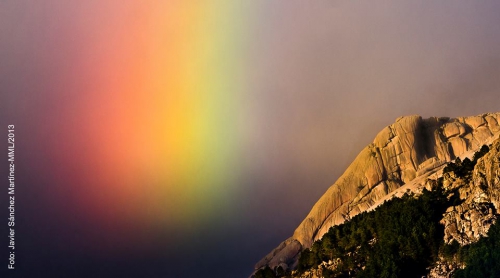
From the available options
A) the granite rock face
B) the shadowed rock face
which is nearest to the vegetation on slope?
the granite rock face

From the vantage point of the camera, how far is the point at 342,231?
64062mm

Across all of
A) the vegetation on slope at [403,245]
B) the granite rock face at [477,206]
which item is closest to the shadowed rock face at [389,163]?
the vegetation on slope at [403,245]

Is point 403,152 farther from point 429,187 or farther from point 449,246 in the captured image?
point 449,246

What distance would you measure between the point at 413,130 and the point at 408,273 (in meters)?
47.9

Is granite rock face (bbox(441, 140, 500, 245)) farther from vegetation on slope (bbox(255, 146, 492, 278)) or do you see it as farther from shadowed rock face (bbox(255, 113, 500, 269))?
shadowed rock face (bbox(255, 113, 500, 269))

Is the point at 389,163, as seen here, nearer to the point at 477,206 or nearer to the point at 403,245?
the point at 403,245

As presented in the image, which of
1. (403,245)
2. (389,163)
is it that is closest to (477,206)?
(403,245)

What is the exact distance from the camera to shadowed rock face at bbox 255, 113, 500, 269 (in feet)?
291

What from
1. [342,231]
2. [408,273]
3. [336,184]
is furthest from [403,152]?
[408,273]

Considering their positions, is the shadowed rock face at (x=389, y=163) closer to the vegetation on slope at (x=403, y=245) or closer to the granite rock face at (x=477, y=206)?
the vegetation on slope at (x=403, y=245)

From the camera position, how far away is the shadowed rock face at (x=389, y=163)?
291 feet

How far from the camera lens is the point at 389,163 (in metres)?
91.1

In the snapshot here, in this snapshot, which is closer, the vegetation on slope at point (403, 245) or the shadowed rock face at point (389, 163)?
the vegetation on slope at point (403, 245)

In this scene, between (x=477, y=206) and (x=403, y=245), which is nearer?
(x=477, y=206)
